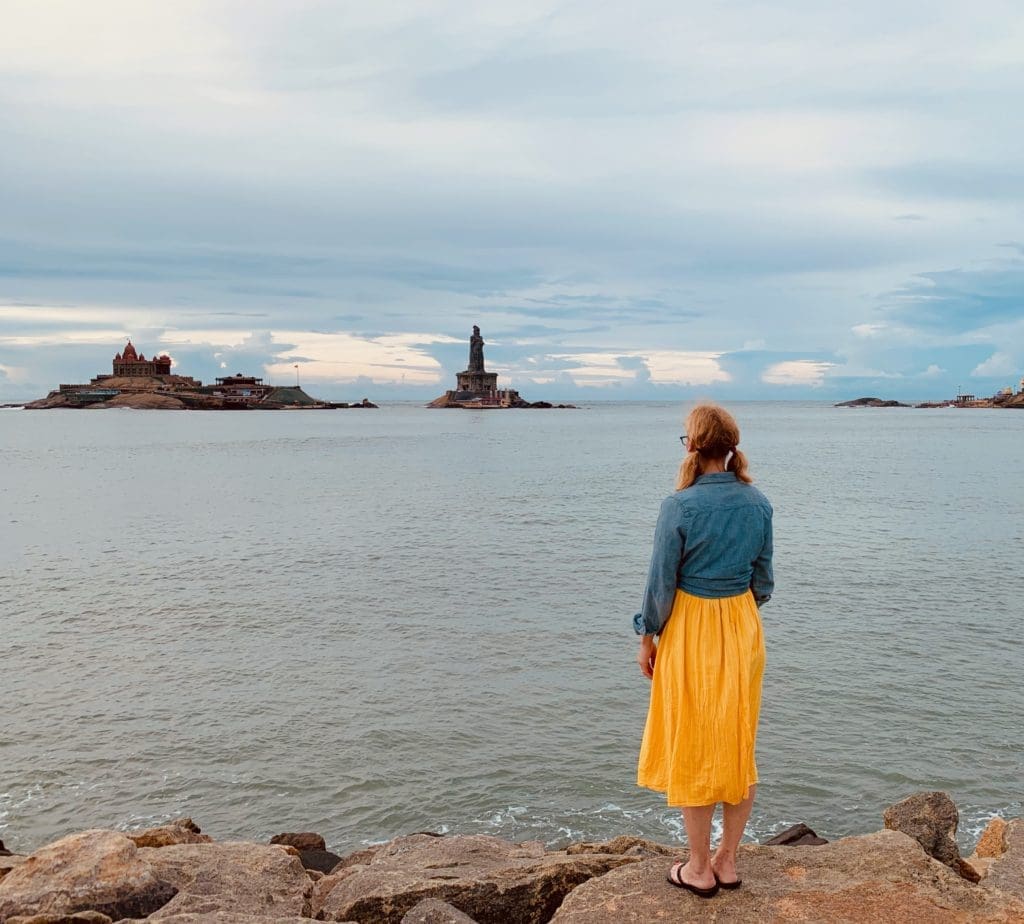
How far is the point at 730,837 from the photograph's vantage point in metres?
5.61

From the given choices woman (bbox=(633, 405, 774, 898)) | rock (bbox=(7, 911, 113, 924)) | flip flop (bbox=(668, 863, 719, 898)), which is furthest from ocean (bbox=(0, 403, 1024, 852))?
woman (bbox=(633, 405, 774, 898))

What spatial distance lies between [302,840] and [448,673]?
6323mm

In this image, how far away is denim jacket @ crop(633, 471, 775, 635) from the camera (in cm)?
532

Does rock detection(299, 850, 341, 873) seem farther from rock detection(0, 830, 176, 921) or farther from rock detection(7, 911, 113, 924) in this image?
rock detection(7, 911, 113, 924)

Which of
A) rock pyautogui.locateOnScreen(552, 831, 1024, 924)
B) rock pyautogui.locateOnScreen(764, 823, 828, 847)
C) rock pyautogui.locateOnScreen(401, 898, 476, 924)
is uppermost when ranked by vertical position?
rock pyautogui.locateOnScreen(552, 831, 1024, 924)

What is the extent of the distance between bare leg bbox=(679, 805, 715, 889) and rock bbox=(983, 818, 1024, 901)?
2350 mm

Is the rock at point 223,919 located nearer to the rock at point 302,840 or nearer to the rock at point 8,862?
the rock at point 8,862

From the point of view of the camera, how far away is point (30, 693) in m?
14.9

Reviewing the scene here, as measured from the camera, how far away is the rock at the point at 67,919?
19.7 feet

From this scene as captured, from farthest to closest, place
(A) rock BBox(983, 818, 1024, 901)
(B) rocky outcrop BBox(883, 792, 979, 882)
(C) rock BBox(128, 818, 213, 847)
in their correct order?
(C) rock BBox(128, 818, 213, 847), (B) rocky outcrop BBox(883, 792, 979, 882), (A) rock BBox(983, 818, 1024, 901)

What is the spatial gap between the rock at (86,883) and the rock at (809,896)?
330 cm

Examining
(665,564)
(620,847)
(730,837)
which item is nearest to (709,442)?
(665,564)

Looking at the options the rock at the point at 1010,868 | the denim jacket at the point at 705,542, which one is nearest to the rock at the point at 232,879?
the rock at the point at 1010,868

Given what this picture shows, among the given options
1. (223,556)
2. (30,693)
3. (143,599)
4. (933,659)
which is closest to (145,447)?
(223,556)
